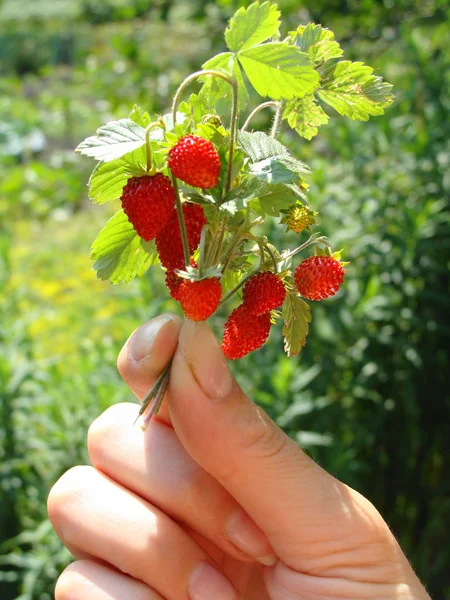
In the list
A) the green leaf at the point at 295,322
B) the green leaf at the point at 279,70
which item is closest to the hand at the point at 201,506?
the green leaf at the point at 295,322

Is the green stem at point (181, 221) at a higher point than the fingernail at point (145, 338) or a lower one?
higher

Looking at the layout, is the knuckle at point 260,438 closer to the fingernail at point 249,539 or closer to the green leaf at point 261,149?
the fingernail at point 249,539

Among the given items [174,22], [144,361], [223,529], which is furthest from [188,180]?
[174,22]

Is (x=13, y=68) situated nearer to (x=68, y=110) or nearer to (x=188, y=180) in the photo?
(x=68, y=110)

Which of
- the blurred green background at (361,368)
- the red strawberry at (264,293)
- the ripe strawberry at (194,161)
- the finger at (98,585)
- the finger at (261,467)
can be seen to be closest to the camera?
the ripe strawberry at (194,161)

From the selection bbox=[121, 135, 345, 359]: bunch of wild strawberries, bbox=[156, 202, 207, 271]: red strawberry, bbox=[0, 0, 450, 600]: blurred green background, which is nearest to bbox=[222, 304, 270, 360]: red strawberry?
bbox=[121, 135, 345, 359]: bunch of wild strawberries

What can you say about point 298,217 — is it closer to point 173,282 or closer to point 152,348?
point 173,282
